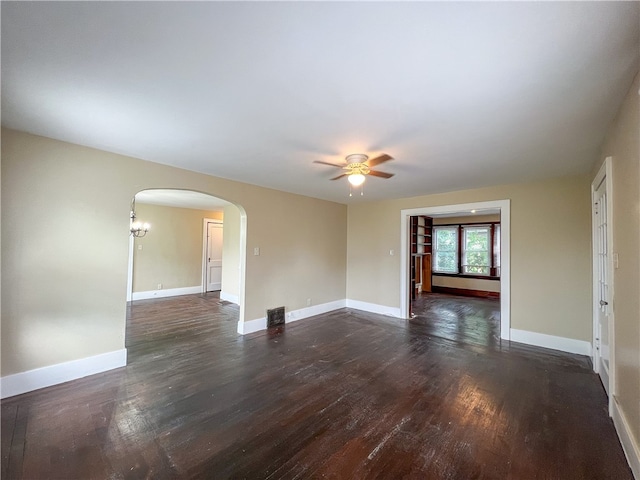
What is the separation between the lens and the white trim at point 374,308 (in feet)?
17.5

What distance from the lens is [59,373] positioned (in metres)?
2.67

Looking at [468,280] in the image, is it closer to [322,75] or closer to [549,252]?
[549,252]

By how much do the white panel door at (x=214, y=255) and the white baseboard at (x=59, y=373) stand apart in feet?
16.3

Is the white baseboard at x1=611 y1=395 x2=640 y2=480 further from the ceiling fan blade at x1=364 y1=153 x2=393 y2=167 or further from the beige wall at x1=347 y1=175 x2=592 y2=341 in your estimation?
the ceiling fan blade at x1=364 y1=153 x2=393 y2=167

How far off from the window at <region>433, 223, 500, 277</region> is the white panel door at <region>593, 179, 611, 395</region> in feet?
15.9

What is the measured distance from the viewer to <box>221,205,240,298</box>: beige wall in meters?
6.41

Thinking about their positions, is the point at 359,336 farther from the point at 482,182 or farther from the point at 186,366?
the point at 482,182

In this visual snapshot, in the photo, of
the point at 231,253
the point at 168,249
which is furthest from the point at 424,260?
the point at 168,249

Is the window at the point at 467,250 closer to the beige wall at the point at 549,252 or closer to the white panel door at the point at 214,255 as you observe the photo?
the beige wall at the point at 549,252

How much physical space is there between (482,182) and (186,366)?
4.69 meters

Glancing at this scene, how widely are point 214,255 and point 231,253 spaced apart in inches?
69.2

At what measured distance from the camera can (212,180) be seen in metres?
3.86

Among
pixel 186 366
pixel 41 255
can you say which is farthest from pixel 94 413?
pixel 41 255

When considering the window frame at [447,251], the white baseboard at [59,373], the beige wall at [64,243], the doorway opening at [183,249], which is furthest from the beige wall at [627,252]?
the window frame at [447,251]
